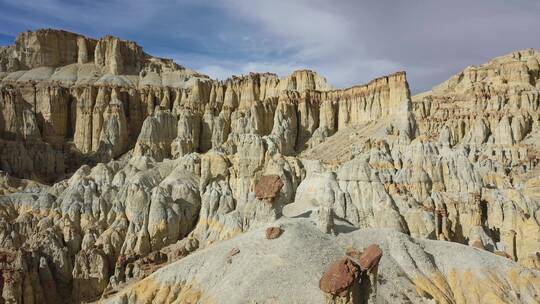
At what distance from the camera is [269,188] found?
154 feet

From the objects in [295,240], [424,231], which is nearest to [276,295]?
[295,240]

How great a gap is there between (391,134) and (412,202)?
814 inches

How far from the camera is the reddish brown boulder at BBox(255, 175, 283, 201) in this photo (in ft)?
152

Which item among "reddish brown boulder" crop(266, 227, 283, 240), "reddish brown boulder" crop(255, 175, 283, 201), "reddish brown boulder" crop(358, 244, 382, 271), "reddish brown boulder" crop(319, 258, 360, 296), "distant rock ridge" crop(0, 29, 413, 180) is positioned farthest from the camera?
"distant rock ridge" crop(0, 29, 413, 180)

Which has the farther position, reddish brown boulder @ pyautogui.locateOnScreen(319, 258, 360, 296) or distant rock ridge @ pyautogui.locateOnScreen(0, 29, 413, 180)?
distant rock ridge @ pyautogui.locateOnScreen(0, 29, 413, 180)

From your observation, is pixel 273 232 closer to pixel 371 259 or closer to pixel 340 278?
pixel 371 259

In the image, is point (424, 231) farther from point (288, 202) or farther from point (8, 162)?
point (8, 162)

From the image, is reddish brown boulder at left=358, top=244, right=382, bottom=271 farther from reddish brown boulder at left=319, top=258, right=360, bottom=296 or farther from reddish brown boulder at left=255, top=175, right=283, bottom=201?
reddish brown boulder at left=255, top=175, right=283, bottom=201

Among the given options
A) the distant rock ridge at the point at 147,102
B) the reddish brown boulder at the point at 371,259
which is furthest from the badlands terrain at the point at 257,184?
the distant rock ridge at the point at 147,102

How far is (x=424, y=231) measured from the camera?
2178 inches

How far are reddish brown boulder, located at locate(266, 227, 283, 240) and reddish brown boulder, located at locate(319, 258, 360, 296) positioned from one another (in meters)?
9.03

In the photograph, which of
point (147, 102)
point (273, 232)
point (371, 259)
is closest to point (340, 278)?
point (371, 259)

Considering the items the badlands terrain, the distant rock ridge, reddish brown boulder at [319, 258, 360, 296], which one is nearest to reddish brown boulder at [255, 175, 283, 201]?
the badlands terrain

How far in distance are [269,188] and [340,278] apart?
15.1 metres
